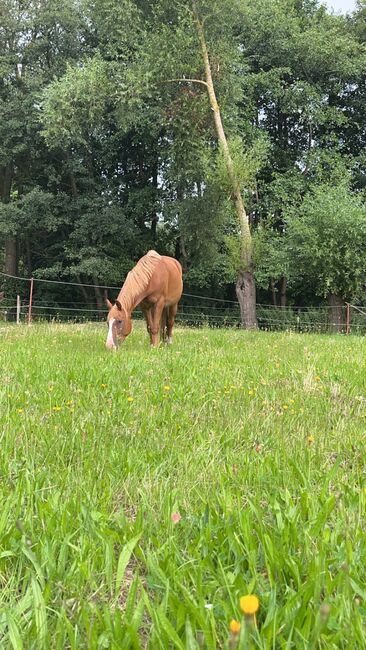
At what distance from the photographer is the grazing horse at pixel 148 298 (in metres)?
7.66

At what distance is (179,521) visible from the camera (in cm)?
171

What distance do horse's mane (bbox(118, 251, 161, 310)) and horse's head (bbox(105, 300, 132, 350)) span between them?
197 mm

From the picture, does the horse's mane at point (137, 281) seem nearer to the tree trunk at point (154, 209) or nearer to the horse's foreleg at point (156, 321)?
the horse's foreleg at point (156, 321)

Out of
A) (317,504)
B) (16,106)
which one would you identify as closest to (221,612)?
(317,504)

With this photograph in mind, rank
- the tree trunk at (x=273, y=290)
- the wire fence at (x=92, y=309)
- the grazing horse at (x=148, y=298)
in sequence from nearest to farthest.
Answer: the grazing horse at (x=148, y=298) → the wire fence at (x=92, y=309) → the tree trunk at (x=273, y=290)

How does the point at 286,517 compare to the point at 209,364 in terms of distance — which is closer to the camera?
the point at 286,517

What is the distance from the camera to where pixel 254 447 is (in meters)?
2.52

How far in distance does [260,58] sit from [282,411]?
91.5 ft

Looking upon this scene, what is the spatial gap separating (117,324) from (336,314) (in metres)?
14.8

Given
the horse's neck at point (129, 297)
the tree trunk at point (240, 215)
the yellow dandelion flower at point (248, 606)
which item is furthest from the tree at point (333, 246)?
the yellow dandelion flower at point (248, 606)

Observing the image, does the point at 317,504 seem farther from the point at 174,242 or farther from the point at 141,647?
the point at 174,242

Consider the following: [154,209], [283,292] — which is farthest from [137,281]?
[283,292]

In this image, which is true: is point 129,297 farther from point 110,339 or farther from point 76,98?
Answer: point 76,98

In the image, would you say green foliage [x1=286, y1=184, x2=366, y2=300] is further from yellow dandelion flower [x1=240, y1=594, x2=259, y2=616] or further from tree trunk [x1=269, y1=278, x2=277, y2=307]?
yellow dandelion flower [x1=240, y1=594, x2=259, y2=616]
